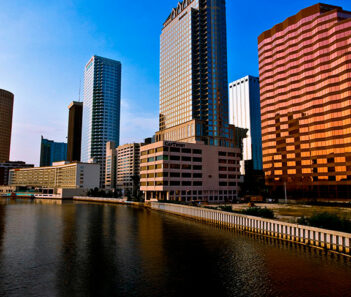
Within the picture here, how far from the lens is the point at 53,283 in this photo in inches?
1186

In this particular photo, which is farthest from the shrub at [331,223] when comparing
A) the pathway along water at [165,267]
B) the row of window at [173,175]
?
the row of window at [173,175]

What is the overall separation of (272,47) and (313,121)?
199ft

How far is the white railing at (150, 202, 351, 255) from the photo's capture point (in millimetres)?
41916

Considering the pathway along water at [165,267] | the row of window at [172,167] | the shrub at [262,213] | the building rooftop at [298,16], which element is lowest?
the pathway along water at [165,267]

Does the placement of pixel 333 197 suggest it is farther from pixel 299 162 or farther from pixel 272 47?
pixel 272 47

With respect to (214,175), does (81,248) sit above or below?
below

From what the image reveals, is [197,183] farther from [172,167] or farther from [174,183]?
[172,167]

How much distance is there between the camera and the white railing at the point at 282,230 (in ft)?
138

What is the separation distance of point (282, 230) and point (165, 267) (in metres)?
27.6

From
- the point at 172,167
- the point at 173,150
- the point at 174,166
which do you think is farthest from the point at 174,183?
the point at 173,150

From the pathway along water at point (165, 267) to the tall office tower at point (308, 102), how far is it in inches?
4402

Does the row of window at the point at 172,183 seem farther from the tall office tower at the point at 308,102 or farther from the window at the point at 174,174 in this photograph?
the tall office tower at the point at 308,102

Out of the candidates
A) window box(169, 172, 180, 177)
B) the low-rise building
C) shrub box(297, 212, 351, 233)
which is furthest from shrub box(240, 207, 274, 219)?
window box(169, 172, 180, 177)

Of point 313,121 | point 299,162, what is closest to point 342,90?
point 313,121
